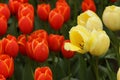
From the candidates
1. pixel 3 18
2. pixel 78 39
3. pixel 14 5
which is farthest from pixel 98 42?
pixel 14 5

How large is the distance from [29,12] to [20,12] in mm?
58

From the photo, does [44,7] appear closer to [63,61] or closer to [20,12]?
[20,12]

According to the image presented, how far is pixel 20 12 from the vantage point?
73.7 inches

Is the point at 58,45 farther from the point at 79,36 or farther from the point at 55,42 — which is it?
the point at 79,36

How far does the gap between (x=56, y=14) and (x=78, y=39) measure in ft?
1.13

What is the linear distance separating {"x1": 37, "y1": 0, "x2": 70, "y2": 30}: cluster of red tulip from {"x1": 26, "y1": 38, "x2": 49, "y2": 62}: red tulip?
0.85 feet

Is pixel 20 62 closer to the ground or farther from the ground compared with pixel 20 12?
closer to the ground

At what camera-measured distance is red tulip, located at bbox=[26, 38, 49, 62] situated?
156cm

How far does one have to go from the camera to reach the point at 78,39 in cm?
152

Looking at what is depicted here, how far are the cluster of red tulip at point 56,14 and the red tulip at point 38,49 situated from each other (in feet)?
0.85

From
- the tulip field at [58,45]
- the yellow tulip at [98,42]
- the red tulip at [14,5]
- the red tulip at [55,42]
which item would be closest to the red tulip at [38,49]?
the tulip field at [58,45]

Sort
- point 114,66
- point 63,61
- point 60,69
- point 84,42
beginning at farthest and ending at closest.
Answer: point 114,66 < point 63,61 < point 60,69 < point 84,42

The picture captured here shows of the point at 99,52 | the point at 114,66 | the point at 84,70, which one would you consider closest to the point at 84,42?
the point at 99,52

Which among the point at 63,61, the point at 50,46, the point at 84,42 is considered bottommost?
the point at 63,61
